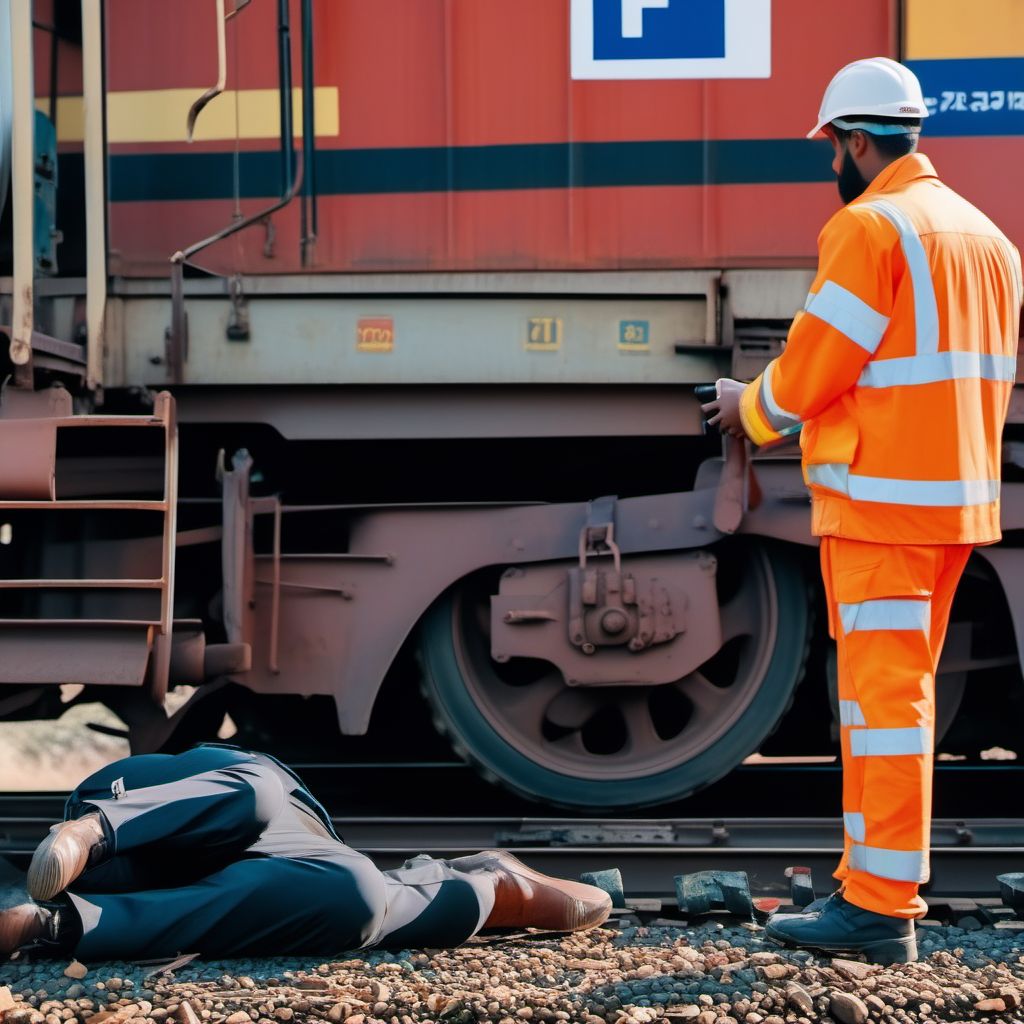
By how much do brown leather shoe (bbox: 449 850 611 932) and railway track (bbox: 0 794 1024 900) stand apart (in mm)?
577

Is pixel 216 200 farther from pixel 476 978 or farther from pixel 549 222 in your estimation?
pixel 476 978

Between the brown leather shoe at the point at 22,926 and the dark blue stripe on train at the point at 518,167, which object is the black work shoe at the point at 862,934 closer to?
the brown leather shoe at the point at 22,926

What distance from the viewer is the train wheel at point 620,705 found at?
15.0ft

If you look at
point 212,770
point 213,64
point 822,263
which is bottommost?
point 212,770

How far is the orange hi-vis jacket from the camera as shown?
299cm

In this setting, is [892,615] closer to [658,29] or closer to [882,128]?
[882,128]

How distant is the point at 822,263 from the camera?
120 inches

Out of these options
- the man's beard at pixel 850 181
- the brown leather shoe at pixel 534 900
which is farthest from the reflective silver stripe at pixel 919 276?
the brown leather shoe at pixel 534 900

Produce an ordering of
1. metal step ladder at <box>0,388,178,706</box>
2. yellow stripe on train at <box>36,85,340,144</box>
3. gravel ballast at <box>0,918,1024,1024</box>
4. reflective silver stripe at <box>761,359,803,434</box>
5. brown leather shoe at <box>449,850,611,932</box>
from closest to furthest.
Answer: gravel ballast at <box>0,918,1024,1024</box>
reflective silver stripe at <box>761,359,803,434</box>
brown leather shoe at <box>449,850,611,932</box>
metal step ladder at <box>0,388,178,706</box>
yellow stripe on train at <box>36,85,340,144</box>

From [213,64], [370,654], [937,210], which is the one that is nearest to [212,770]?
[370,654]

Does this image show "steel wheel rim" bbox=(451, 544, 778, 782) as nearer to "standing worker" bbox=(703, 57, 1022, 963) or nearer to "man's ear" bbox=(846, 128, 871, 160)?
"standing worker" bbox=(703, 57, 1022, 963)

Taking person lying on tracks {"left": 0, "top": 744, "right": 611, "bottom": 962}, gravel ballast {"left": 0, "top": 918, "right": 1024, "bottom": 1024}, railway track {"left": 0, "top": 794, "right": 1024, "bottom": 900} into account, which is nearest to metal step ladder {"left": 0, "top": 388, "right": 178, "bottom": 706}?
railway track {"left": 0, "top": 794, "right": 1024, "bottom": 900}

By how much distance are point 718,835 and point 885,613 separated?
1507 millimetres

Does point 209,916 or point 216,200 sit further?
point 216,200
